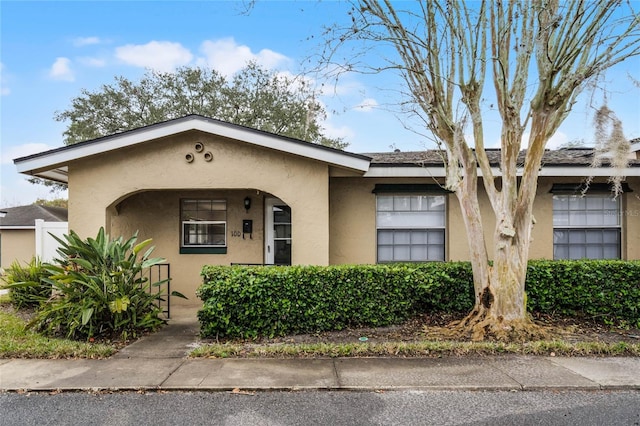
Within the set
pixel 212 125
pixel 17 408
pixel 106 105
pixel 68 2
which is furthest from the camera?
pixel 106 105

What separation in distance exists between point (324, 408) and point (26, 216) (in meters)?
20.8

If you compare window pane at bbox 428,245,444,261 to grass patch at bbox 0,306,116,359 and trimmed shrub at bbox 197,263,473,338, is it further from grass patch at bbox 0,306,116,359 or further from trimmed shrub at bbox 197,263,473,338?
grass patch at bbox 0,306,116,359

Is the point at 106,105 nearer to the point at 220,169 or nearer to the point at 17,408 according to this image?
the point at 220,169

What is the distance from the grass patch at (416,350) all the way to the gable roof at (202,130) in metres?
3.26

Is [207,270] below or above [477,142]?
below

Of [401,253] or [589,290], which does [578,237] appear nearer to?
[589,290]

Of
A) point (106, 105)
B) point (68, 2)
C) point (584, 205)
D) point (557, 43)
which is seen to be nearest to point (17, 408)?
point (557, 43)

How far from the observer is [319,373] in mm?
4406

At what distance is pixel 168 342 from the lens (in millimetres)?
5766

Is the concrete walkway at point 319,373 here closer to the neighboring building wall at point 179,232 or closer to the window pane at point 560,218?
the neighboring building wall at point 179,232

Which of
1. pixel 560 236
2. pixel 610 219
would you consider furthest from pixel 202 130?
pixel 610 219

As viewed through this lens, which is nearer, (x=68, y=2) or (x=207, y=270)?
(x=207, y=270)

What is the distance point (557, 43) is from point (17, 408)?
309 inches

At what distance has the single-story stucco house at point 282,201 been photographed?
7.13 m
